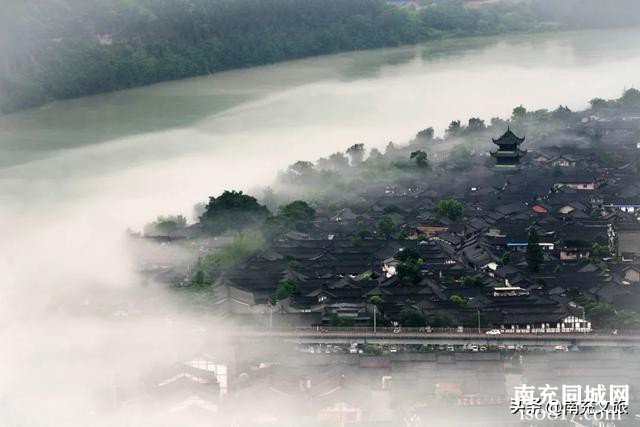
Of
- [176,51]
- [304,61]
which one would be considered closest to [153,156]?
[176,51]

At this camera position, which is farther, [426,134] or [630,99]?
[630,99]

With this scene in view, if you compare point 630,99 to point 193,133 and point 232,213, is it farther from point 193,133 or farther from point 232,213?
point 232,213

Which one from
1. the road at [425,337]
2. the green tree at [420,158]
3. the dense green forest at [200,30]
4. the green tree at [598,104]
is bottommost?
the road at [425,337]

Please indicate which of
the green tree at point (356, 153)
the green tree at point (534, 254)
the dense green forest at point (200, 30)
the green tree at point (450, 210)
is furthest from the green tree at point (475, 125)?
the green tree at point (534, 254)

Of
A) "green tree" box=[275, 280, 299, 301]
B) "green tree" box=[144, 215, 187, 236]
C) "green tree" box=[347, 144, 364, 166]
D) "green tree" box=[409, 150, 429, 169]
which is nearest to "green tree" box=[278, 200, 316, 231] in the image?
"green tree" box=[144, 215, 187, 236]

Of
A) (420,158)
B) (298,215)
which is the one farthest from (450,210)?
(420,158)

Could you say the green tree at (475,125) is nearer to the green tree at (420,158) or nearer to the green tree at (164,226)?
the green tree at (420,158)
